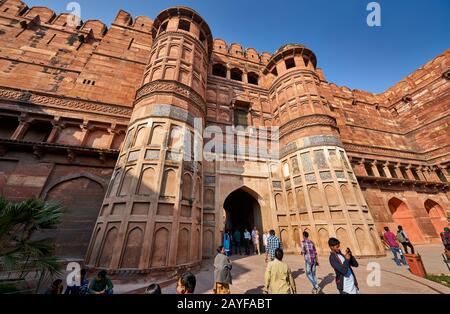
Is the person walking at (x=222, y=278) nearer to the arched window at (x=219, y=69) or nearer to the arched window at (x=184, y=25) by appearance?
the arched window at (x=184, y=25)

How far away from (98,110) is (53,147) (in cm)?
282

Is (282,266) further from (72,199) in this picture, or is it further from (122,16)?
(122,16)

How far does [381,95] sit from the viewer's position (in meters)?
21.4

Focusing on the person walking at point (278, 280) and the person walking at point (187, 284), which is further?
the person walking at point (278, 280)

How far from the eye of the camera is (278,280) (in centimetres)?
295

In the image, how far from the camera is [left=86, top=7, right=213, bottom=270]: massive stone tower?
570cm

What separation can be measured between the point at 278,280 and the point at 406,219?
1614 centimetres

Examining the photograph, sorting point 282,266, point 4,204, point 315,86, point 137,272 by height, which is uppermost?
point 315,86

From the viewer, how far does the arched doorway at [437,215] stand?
525 inches

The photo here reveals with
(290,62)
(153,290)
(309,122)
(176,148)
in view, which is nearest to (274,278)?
(153,290)

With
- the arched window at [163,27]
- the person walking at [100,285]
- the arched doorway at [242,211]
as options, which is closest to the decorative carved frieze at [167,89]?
the arched window at [163,27]

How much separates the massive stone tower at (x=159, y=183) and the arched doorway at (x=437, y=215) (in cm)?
1804

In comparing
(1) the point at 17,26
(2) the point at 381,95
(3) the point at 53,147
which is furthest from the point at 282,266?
(2) the point at 381,95

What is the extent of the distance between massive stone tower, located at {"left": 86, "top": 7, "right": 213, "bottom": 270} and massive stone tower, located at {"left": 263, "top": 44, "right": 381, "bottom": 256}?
5.49m
